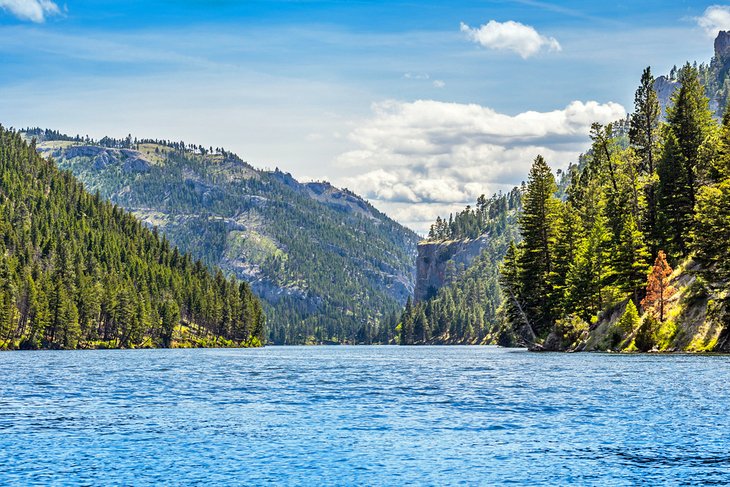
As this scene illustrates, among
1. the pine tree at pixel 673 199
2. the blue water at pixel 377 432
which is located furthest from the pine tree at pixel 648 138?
the blue water at pixel 377 432

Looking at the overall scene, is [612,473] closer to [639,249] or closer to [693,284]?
[693,284]

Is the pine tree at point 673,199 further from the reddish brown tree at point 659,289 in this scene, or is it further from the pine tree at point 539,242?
the pine tree at point 539,242

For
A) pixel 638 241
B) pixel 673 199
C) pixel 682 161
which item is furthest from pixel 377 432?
pixel 682 161

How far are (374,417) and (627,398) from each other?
15958 mm

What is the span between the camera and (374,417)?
40.8 meters

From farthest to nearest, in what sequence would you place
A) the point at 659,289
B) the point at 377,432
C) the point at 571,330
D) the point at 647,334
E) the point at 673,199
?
1. the point at 571,330
2. the point at 673,199
3. the point at 647,334
4. the point at 659,289
5. the point at 377,432

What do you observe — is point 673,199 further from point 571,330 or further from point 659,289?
point 571,330

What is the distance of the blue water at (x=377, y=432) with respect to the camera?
26938 millimetres

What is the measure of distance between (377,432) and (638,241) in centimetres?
7964

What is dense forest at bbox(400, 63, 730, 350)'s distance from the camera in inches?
3519

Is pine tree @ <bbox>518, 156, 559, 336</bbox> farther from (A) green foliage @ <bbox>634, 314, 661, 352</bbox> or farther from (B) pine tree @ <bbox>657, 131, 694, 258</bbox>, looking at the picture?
(A) green foliage @ <bbox>634, 314, 661, 352</bbox>

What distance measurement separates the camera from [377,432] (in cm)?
3581

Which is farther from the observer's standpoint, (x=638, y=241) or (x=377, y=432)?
(x=638, y=241)

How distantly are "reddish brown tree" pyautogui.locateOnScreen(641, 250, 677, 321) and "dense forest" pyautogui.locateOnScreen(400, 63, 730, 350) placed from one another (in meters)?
0.14
